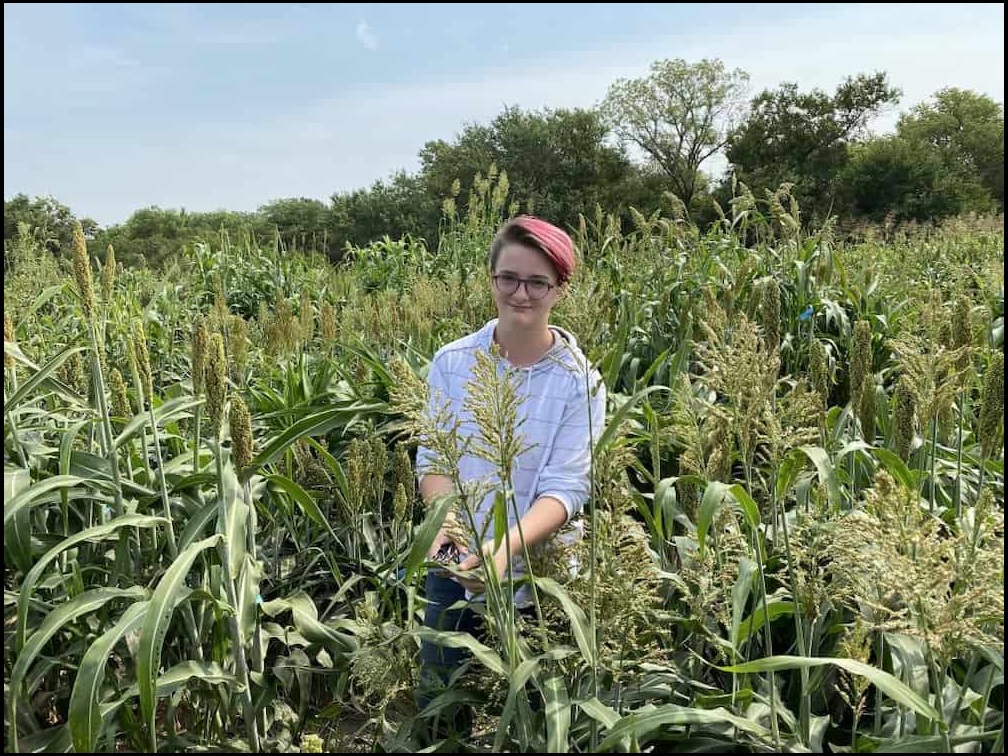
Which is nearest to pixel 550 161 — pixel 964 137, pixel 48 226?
pixel 48 226

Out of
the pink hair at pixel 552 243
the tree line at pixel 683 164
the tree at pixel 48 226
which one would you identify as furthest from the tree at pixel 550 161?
the pink hair at pixel 552 243

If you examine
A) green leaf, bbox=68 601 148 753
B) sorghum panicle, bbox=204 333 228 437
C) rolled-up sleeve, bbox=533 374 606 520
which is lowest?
green leaf, bbox=68 601 148 753

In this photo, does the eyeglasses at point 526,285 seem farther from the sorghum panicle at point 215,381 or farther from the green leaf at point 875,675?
the green leaf at point 875,675

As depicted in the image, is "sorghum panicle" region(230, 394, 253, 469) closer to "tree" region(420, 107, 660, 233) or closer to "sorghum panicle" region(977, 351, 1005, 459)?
"sorghum panicle" region(977, 351, 1005, 459)

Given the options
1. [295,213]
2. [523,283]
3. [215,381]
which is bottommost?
[215,381]

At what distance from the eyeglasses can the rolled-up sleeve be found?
0.96 feet

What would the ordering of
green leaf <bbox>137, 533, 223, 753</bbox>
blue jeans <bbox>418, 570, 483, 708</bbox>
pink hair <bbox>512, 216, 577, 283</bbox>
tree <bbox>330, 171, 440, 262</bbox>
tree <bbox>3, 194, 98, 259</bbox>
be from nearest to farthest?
green leaf <bbox>137, 533, 223, 753</bbox> → blue jeans <bbox>418, 570, 483, 708</bbox> → pink hair <bbox>512, 216, 577, 283</bbox> → tree <bbox>3, 194, 98, 259</bbox> → tree <bbox>330, 171, 440, 262</bbox>

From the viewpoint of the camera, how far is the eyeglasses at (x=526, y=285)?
1980 mm

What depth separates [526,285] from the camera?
6.50 feet

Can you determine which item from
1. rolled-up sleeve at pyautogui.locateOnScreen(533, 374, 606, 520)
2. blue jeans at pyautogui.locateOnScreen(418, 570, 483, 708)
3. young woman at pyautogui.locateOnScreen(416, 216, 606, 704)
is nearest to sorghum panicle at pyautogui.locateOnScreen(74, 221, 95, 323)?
young woman at pyautogui.locateOnScreen(416, 216, 606, 704)

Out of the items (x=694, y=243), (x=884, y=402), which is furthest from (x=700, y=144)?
(x=884, y=402)

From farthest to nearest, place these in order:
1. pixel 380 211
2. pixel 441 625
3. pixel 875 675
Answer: pixel 380 211 → pixel 441 625 → pixel 875 675

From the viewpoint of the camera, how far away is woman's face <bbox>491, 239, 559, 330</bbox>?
6.45ft

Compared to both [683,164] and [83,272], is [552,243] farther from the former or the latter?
[683,164]
